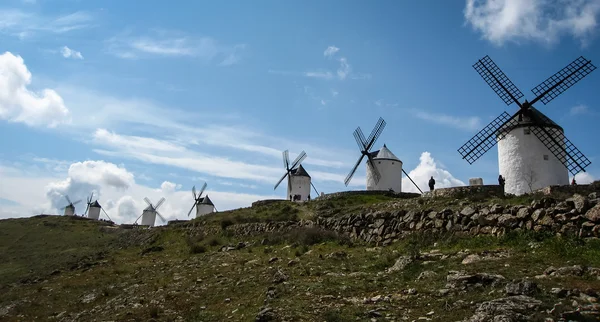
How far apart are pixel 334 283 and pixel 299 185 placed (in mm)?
45137

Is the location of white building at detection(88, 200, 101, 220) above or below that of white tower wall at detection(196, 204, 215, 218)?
above

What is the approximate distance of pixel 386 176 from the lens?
46.6 m

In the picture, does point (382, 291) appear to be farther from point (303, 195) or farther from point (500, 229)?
point (303, 195)

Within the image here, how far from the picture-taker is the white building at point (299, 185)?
57031mm

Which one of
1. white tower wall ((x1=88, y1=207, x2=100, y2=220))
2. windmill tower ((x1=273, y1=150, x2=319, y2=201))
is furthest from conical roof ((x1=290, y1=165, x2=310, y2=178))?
white tower wall ((x1=88, y1=207, x2=100, y2=220))

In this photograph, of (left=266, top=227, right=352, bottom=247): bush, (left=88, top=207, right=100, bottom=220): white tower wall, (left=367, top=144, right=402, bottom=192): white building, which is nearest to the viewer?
(left=266, top=227, right=352, bottom=247): bush

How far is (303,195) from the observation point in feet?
187

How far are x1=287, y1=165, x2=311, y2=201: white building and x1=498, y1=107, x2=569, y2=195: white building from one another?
33.0m

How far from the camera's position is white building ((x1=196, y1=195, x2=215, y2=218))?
7686cm

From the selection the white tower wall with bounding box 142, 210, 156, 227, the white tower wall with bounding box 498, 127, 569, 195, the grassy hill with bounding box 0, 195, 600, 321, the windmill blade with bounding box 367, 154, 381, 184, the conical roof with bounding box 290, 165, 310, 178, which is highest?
the conical roof with bounding box 290, 165, 310, 178

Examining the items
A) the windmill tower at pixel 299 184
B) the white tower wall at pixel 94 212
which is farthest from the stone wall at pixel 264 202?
the white tower wall at pixel 94 212

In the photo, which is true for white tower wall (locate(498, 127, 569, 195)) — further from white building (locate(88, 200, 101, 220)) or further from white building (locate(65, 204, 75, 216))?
white building (locate(65, 204, 75, 216))

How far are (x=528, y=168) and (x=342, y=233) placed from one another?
1186 centimetres

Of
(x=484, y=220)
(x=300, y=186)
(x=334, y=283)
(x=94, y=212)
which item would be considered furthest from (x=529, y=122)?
(x=94, y=212)
